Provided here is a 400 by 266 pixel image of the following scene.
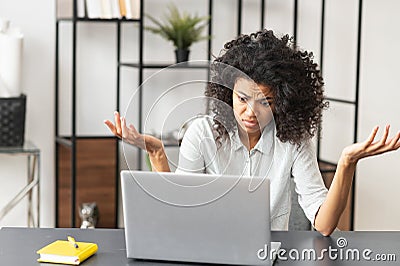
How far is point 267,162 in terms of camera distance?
6.63 feet

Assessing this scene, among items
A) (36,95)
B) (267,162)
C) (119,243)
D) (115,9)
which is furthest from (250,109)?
(36,95)

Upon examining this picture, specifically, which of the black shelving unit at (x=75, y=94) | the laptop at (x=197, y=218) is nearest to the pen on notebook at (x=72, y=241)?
the laptop at (x=197, y=218)

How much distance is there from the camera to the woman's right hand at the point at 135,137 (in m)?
1.99

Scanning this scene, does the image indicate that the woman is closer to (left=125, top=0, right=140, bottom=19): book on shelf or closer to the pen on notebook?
the pen on notebook

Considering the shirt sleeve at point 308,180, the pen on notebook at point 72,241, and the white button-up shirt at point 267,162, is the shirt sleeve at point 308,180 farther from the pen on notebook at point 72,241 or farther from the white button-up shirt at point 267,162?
the pen on notebook at point 72,241

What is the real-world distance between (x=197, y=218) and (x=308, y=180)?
644mm

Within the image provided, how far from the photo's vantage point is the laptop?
188 cm

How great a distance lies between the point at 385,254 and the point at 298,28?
249cm

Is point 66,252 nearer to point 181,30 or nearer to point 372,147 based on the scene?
point 372,147

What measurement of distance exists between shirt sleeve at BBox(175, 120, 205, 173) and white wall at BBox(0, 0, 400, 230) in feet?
6.15

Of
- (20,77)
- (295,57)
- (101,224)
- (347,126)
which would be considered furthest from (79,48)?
(295,57)

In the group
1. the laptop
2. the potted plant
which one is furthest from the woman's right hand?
the potted plant

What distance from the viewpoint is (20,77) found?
3.74 meters

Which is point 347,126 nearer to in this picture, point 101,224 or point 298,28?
point 298,28
